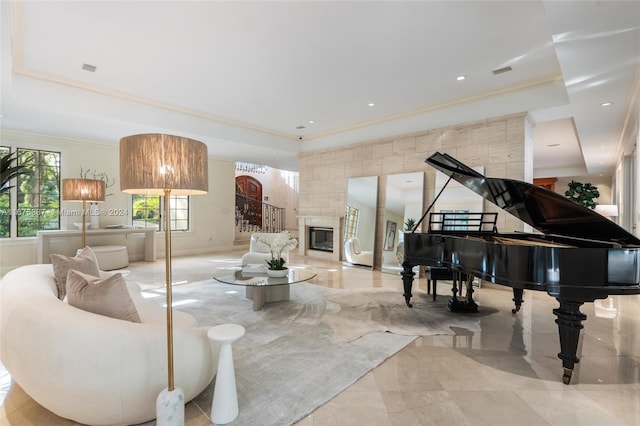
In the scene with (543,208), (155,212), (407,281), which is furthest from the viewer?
(155,212)

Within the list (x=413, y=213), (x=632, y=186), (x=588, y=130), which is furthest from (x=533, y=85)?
(x=632, y=186)

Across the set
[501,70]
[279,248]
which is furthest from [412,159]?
[279,248]

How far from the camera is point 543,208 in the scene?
8.61ft

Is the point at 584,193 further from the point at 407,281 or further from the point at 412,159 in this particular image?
the point at 407,281

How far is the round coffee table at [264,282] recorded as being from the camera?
3.43m

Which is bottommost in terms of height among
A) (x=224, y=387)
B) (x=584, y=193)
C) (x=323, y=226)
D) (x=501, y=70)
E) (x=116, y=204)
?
(x=224, y=387)

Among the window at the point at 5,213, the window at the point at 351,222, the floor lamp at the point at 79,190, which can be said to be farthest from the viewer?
the window at the point at 351,222

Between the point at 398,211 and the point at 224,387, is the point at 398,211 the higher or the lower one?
the higher one

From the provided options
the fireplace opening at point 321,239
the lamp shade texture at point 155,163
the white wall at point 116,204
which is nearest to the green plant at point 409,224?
the fireplace opening at point 321,239

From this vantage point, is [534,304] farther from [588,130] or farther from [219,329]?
[219,329]

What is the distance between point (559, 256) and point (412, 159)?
3914 mm

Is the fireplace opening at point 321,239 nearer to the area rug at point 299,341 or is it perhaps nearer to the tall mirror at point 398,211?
the tall mirror at point 398,211

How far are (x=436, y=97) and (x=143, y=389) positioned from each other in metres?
5.28

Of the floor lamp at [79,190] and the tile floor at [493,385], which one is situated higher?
the floor lamp at [79,190]
